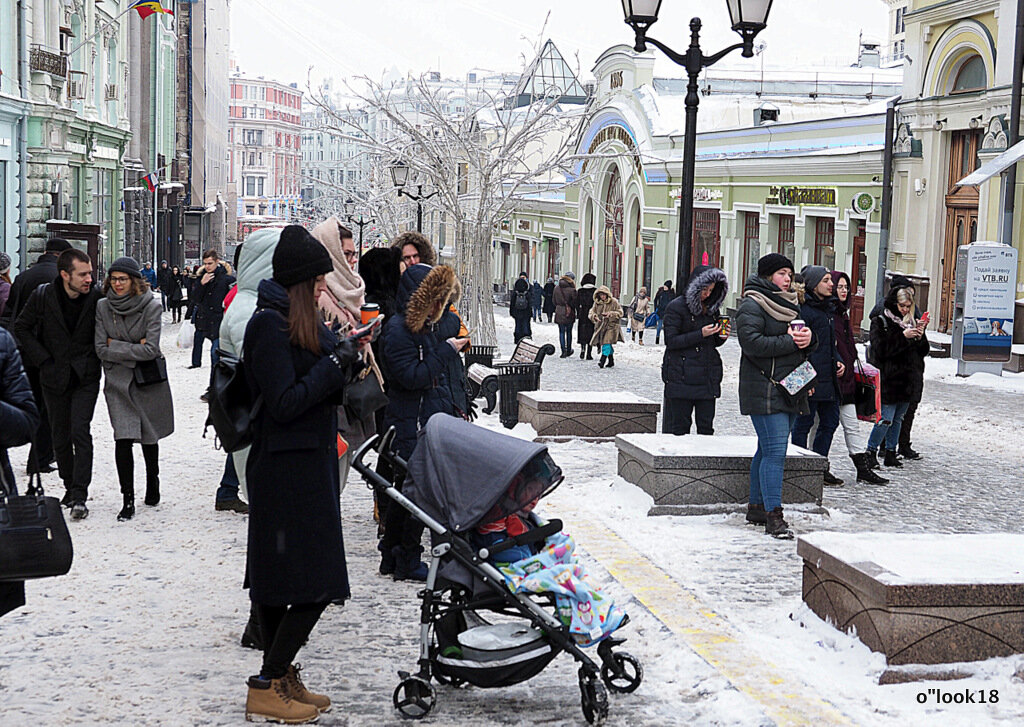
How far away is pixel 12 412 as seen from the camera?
4.60 metres

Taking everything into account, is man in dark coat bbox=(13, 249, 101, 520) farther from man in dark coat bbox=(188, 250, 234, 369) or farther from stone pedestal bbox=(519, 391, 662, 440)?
man in dark coat bbox=(188, 250, 234, 369)

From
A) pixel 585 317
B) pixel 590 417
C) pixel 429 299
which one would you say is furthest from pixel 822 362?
pixel 585 317

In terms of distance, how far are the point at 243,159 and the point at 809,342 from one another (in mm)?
A: 151923

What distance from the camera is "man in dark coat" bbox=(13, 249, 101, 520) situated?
28.0 feet

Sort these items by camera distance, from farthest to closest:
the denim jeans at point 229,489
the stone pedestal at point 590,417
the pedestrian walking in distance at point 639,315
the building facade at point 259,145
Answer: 1. the building facade at point 259,145
2. the pedestrian walking in distance at point 639,315
3. the stone pedestal at point 590,417
4. the denim jeans at point 229,489

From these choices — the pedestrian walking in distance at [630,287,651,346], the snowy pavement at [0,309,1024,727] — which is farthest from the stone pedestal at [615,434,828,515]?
the pedestrian walking in distance at [630,287,651,346]

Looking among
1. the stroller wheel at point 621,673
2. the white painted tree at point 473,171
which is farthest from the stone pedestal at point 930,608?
the white painted tree at point 473,171

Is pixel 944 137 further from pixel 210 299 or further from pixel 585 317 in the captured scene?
pixel 210 299

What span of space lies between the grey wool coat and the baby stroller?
3608mm

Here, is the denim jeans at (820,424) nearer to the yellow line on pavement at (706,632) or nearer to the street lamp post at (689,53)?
the street lamp post at (689,53)

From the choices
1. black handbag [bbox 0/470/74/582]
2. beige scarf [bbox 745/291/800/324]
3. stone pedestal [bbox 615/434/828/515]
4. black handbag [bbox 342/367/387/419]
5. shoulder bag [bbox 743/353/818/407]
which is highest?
beige scarf [bbox 745/291/800/324]

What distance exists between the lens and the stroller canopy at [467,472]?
5129 millimetres

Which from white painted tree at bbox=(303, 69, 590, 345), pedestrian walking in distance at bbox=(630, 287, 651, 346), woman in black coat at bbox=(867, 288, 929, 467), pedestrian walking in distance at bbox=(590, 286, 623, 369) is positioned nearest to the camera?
woman in black coat at bbox=(867, 288, 929, 467)

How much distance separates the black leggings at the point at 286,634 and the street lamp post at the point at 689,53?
6.06 meters
